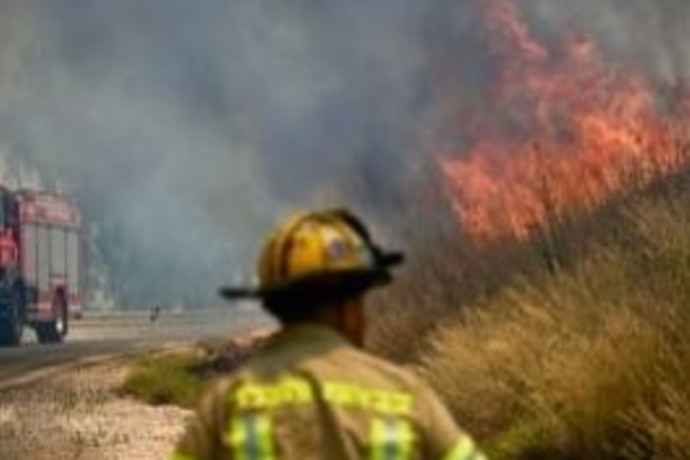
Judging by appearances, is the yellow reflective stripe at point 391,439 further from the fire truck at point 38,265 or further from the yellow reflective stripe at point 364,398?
the fire truck at point 38,265

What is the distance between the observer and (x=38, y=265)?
119 ft

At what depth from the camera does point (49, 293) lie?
3734cm

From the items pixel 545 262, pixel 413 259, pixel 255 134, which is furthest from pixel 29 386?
pixel 255 134

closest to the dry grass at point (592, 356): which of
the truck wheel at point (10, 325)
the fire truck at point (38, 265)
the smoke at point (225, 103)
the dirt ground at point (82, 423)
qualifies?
the dirt ground at point (82, 423)

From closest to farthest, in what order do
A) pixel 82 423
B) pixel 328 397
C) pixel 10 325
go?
pixel 328 397 → pixel 82 423 → pixel 10 325

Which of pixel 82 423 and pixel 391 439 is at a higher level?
pixel 391 439

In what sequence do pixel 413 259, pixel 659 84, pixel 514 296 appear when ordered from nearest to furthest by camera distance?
pixel 514 296 → pixel 413 259 → pixel 659 84

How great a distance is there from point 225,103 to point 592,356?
46931mm

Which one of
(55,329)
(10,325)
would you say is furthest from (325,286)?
(55,329)

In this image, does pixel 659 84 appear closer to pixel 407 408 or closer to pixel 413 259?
pixel 413 259

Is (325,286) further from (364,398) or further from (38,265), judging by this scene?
(38,265)

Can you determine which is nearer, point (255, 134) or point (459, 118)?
point (459, 118)

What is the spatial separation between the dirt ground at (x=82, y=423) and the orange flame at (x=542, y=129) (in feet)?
14.1

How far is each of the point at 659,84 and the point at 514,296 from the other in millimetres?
17140
